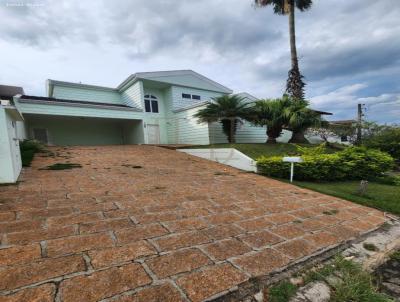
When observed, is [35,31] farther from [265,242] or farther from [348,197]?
[348,197]

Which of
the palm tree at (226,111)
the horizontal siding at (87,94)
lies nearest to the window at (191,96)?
the horizontal siding at (87,94)

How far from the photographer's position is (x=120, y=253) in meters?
1.75

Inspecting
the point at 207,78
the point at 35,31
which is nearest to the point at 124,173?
the point at 35,31

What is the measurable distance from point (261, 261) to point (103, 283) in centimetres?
125

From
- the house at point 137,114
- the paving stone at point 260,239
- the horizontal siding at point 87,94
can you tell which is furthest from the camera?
the horizontal siding at point 87,94

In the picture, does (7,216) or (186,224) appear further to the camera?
(186,224)

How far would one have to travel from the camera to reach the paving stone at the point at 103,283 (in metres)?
1.28

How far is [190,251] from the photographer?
1877 millimetres

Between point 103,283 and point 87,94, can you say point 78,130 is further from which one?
point 103,283

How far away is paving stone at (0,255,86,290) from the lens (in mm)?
1358

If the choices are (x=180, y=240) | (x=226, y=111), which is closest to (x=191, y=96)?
(x=226, y=111)

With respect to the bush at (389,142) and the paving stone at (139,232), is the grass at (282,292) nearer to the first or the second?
the paving stone at (139,232)

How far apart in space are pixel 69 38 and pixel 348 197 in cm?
1057

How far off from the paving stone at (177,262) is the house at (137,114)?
9569mm
